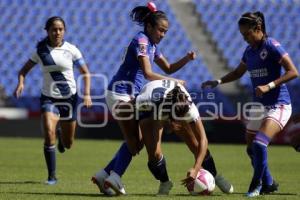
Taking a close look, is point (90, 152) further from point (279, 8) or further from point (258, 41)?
point (279, 8)

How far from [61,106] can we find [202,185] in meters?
3.17

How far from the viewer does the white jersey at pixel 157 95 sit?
7646 mm

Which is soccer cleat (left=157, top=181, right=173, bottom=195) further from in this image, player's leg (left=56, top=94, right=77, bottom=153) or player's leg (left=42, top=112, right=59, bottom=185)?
player's leg (left=56, top=94, right=77, bottom=153)

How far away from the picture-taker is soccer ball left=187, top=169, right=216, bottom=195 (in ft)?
25.6

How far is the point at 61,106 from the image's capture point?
10.3m

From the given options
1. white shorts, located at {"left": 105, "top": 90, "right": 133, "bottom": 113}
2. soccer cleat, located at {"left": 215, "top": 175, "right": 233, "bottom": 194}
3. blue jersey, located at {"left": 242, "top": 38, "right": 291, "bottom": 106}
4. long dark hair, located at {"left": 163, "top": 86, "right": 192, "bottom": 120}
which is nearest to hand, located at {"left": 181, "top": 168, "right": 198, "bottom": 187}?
long dark hair, located at {"left": 163, "top": 86, "right": 192, "bottom": 120}

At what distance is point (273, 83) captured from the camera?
766cm

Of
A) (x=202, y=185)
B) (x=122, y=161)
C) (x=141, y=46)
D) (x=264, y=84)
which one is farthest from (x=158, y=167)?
(x=264, y=84)

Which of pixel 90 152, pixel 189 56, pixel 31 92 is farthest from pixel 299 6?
pixel 189 56

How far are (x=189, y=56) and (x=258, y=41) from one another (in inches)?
35.0

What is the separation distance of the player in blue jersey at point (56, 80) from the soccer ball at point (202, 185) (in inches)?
100

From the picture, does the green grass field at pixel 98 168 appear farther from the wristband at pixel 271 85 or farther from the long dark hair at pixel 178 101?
the wristband at pixel 271 85

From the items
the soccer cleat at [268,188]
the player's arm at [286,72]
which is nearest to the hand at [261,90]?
the player's arm at [286,72]

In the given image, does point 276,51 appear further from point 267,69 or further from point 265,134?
point 265,134
